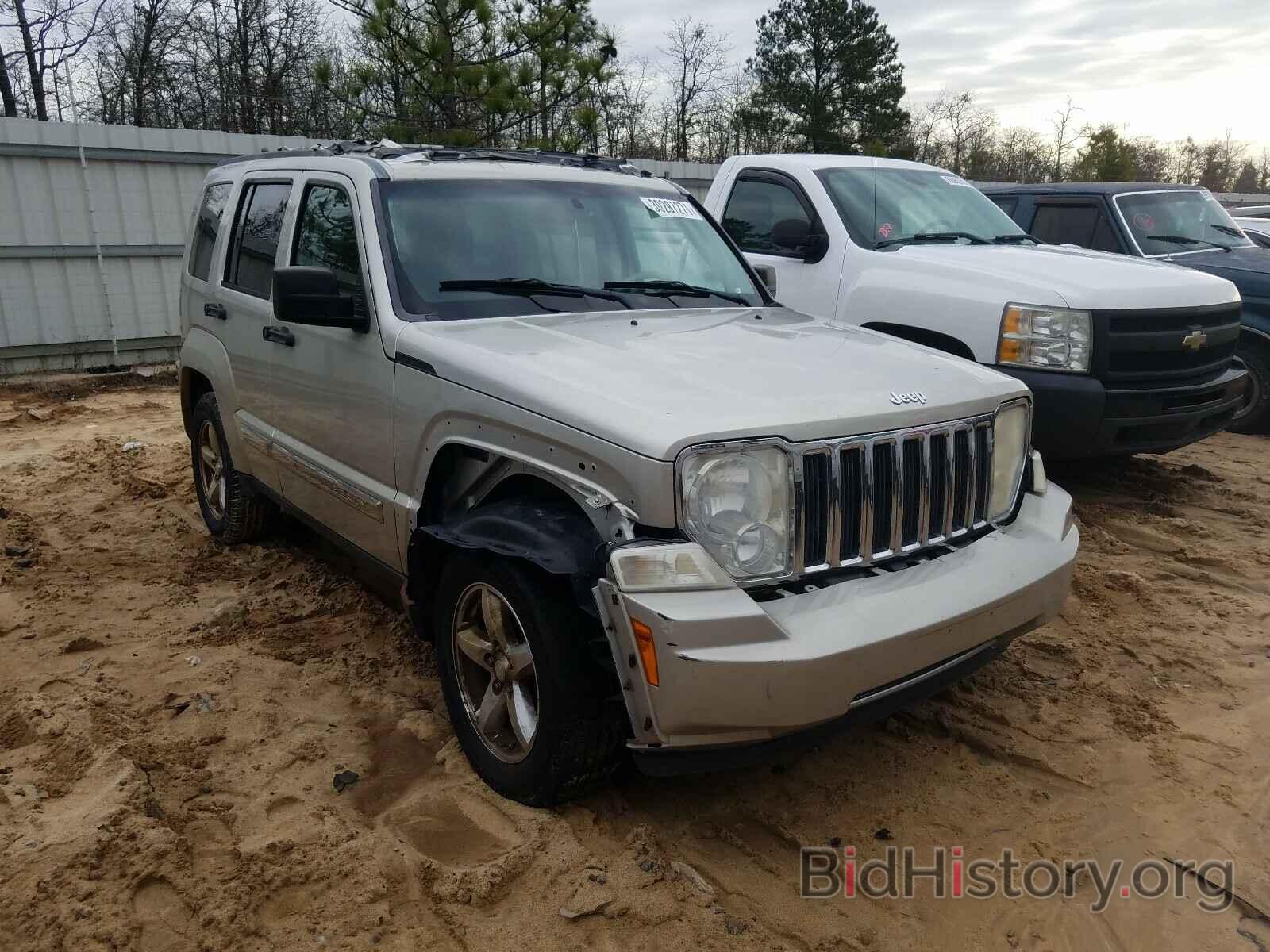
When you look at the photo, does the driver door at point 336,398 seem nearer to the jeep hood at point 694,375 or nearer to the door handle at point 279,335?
the door handle at point 279,335

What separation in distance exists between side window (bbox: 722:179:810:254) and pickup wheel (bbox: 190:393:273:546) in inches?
140

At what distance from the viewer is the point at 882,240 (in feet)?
20.1

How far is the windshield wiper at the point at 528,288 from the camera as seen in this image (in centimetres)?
354

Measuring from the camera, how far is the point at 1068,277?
5.50 m

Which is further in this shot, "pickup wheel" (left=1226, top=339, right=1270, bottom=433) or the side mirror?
"pickup wheel" (left=1226, top=339, right=1270, bottom=433)

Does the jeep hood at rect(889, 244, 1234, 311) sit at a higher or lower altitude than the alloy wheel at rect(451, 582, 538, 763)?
higher

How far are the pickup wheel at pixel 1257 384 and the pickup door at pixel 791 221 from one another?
4014 millimetres

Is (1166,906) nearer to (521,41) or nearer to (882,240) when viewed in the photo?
(882,240)

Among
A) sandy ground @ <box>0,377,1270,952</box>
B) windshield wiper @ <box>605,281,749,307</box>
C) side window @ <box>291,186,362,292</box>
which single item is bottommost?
sandy ground @ <box>0,377,1270,952</box>

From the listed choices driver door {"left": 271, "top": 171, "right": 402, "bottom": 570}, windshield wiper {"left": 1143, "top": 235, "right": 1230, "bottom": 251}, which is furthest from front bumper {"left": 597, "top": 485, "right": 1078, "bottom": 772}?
windshield wiper {"left": 1143, "top": 235, "right": 1230, "bottom": 251}

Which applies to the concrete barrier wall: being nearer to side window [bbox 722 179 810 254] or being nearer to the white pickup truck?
side window [bbox 722 179 810 254]

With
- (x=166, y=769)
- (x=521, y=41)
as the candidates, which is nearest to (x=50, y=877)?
(x=166, y=769)

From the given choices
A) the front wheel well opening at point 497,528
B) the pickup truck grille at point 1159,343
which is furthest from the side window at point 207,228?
the pickup truck grille at point 1159,343

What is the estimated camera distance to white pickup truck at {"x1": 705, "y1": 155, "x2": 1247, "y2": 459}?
5309 millimetres
